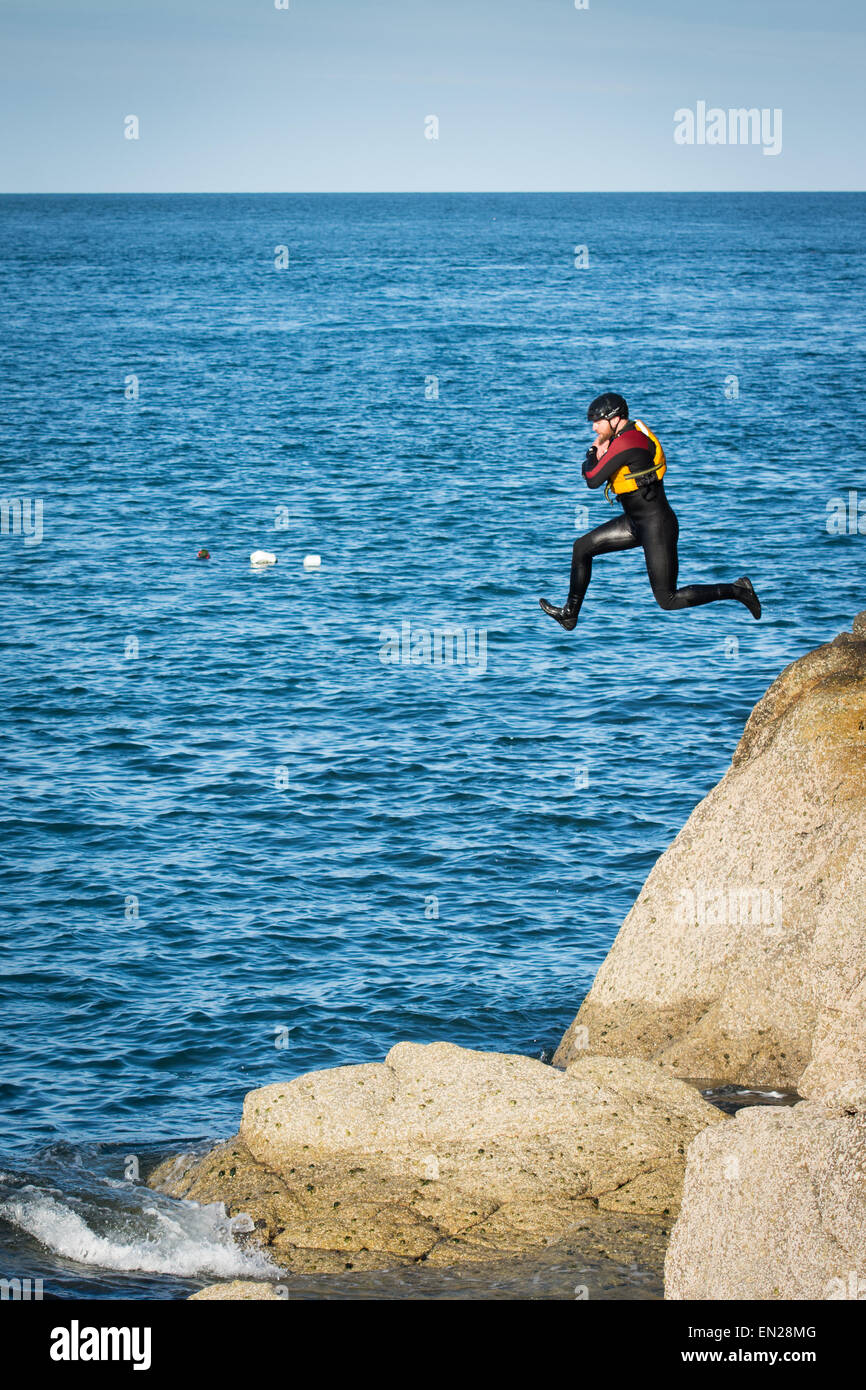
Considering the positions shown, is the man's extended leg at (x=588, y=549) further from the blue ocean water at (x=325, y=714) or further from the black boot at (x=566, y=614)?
the blue ocean water at (x=325, y=714)

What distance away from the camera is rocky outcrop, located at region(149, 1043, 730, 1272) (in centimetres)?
1499

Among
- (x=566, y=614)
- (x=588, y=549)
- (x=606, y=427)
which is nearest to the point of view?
(x=606, y=427)

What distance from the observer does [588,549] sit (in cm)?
1614

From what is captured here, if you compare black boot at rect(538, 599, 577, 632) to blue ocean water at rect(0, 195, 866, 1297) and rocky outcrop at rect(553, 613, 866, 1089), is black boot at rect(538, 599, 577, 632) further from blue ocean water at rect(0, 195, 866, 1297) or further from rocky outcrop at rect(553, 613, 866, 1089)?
blue ocean water at rect(0, 195, 866, 1297)

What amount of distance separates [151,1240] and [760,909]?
26.5 feet

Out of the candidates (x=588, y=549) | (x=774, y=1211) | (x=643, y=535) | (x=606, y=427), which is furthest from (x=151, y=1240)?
(x=606, y=427)

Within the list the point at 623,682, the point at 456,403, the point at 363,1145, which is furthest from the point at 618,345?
the point at 363,1145

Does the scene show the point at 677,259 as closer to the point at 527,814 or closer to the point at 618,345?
the point at 618,345

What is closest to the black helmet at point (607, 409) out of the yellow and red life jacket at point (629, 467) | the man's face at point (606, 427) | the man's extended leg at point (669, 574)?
the man's face at point (606, 427)

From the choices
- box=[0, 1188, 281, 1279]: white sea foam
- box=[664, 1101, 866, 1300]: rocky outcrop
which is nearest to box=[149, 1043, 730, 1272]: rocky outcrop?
box=[0, 1188, 281, 1279]: white sea foam

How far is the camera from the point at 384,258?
183 m

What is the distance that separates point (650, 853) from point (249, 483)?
36.8 m

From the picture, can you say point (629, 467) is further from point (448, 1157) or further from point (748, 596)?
point (448, 1157)

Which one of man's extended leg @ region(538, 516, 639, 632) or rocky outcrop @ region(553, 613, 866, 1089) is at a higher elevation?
man's extended leg @ region(538, 516, 639, 632)
